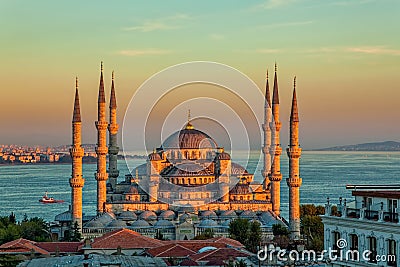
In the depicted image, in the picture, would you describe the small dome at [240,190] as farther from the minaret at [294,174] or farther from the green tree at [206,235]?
the green tree at [206,235]

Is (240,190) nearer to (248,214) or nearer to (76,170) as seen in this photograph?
(248,214)

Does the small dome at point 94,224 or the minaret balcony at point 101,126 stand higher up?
the minaret balcony at point 101,126

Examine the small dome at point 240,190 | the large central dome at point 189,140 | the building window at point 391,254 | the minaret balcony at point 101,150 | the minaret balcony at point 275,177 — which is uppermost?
the large central dome at point 189,140

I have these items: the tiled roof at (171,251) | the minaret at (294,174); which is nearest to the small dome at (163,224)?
the minaret at (294,174)

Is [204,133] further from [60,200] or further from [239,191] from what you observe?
[60,200]

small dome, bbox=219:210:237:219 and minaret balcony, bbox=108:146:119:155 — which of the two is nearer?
small dome, bbox=219:210:237:219

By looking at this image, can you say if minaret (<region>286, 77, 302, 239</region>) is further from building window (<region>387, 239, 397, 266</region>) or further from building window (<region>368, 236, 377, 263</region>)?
building window (<region>387, 239, 397, 266</region>)

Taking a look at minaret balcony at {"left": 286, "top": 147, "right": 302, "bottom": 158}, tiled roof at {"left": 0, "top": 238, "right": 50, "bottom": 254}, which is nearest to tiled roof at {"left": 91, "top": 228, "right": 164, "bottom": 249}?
tiled roof at {"left": 0, "top": 238, "right": 50, "bottom": 254}

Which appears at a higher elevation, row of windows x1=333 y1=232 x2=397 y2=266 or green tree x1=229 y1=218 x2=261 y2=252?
row of windows x1=333 y1=232 x2=397 y2=266
